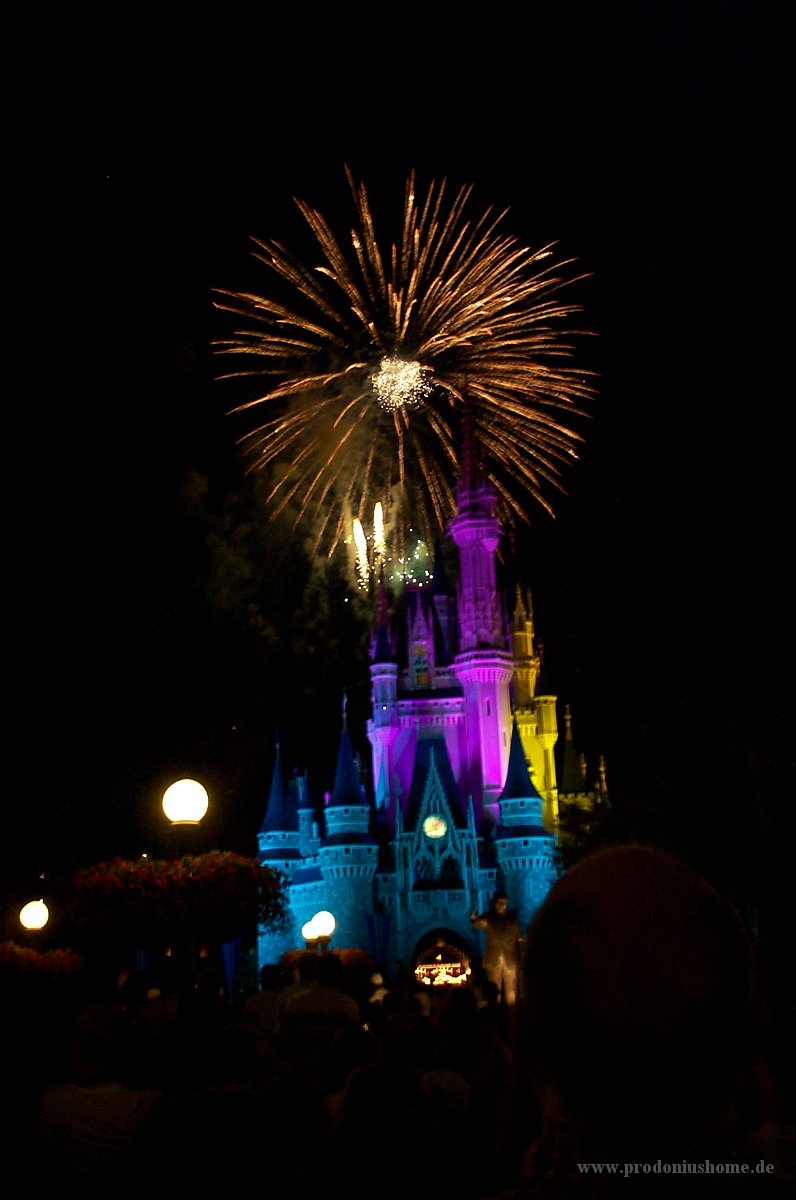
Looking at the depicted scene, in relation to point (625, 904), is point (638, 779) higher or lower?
higher

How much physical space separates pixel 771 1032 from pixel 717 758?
37.3m

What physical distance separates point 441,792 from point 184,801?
40.9 m

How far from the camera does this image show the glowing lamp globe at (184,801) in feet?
37.3

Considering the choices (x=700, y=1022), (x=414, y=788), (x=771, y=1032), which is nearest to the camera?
(x=700, y=1022)

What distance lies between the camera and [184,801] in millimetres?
11398

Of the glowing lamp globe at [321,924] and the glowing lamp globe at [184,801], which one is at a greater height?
the glowing lamp globe at [184,801]

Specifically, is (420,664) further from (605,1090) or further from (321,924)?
(605,1090)

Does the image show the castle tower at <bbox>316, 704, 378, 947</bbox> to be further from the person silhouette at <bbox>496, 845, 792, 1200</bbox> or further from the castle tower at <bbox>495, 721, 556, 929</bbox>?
the person silhouette at <bbox>496, 845, 792, 1200</bbox>

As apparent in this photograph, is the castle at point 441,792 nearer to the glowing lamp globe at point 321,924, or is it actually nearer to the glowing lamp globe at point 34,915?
the glowing lamp globe at point 321,924

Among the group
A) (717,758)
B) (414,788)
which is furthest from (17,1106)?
(414,788)

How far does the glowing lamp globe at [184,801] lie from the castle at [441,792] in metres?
37.5

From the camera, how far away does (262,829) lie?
55469 mm

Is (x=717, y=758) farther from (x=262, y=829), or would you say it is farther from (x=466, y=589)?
(x=262, y=829)

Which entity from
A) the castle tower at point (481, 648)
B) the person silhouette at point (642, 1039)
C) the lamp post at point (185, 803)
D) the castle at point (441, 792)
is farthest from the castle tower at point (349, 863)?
the person silhouette at point (642, 1039)
